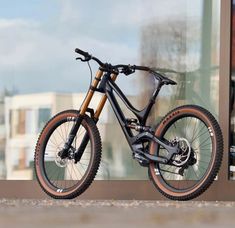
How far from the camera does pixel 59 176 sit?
5.67 metres

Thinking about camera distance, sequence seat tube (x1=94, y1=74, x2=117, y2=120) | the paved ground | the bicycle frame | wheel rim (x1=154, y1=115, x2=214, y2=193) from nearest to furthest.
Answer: the paved ground → wheel rim (x1=154, y1=115, x2=214, y2=193) → the bicycle frame → seat tube (x1=94, y1=74, x2=117, y2=120)

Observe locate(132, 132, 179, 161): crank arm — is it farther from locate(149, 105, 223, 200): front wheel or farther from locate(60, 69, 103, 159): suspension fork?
locate(60, 69, 103, 159): suspension fork

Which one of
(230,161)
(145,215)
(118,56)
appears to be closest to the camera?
(145,215)

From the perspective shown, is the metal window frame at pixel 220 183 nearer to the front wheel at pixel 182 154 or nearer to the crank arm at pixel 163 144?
the front wheel at pixel 182 154

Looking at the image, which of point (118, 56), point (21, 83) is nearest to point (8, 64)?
point (21, 83)

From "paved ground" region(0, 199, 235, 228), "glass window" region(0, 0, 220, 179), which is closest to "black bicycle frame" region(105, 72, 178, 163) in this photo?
"glass window" region(0, 0, 220, 179)

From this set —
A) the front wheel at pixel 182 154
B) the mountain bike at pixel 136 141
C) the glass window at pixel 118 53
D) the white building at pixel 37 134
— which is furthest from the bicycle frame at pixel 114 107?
the white building at pixel 37 134

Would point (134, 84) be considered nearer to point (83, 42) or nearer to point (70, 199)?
point (83, 42)

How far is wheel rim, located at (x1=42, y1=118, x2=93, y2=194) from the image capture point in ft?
15.8

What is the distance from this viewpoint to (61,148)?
4965 mm

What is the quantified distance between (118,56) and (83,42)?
348mm

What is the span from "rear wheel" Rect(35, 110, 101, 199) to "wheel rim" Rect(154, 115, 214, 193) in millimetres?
464

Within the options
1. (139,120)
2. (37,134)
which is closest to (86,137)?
(139,120)

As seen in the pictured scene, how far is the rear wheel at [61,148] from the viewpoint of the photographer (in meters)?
4.61
